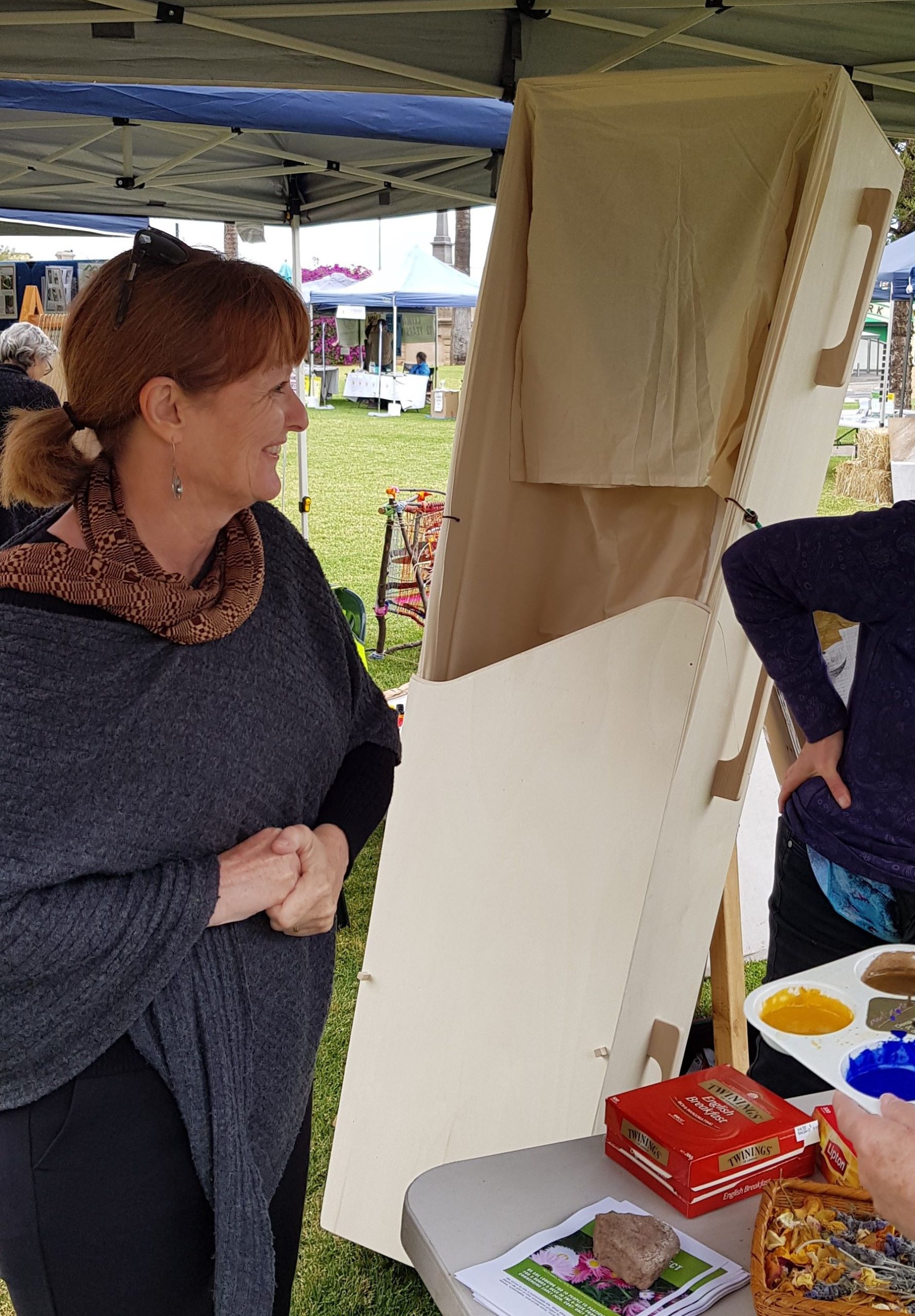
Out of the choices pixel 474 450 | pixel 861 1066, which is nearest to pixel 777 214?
pixel 474 450

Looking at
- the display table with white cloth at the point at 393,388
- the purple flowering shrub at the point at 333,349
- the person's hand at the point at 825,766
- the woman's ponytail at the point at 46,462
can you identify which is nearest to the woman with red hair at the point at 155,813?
the woman's ponytail at the point at 46,462

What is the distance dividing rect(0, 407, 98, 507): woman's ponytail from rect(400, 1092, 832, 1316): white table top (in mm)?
772

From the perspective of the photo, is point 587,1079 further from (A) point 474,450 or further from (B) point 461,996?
(A) point 474,450

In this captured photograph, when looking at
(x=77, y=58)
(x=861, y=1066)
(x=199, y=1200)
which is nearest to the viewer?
(x=861, y=1066)

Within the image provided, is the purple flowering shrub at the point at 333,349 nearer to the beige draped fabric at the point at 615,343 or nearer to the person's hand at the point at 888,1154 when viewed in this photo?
the beige draped fabric at the point at 615,343

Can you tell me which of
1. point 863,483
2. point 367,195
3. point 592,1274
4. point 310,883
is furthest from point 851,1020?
point 863,483

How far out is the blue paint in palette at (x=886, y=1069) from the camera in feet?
3.02

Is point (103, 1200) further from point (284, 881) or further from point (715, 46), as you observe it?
point (715, 46)

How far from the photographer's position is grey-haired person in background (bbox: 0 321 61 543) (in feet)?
8.13

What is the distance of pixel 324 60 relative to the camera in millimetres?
2889

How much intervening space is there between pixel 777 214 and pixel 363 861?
107 inches

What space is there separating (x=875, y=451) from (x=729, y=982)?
1024cm

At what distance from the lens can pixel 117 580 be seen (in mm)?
1153

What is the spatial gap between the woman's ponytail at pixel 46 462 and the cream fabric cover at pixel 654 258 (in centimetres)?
100
